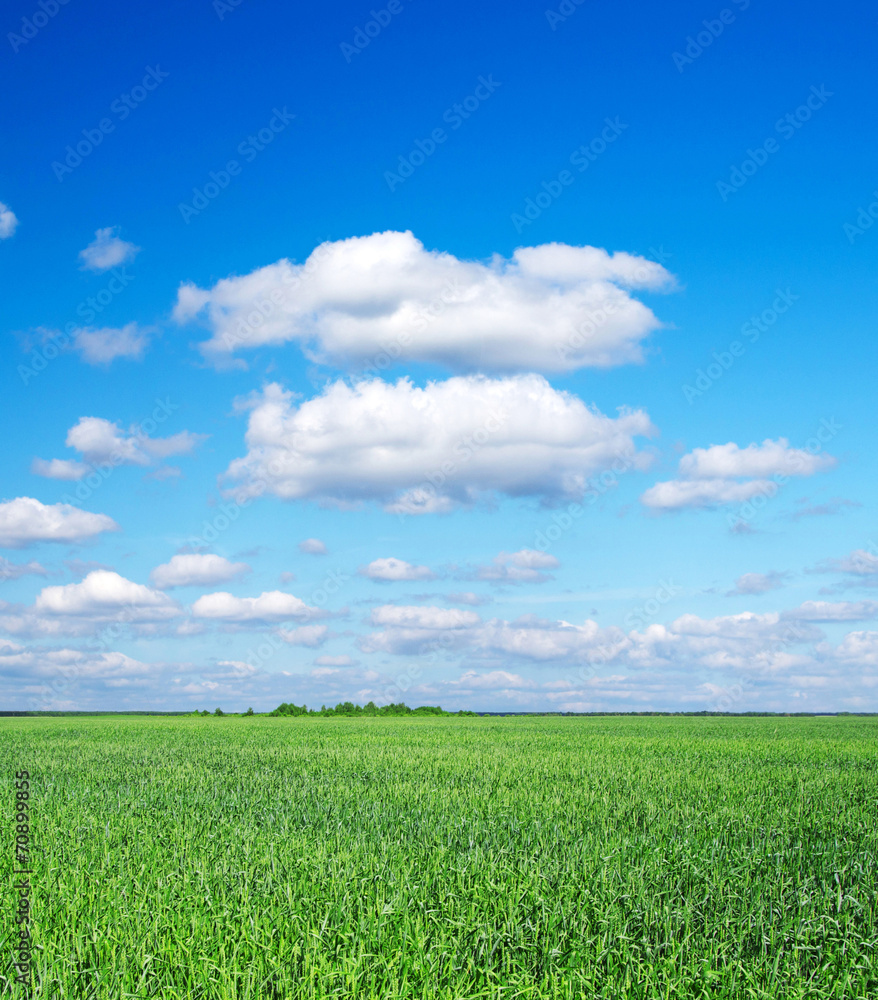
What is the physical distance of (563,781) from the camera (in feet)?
46.3

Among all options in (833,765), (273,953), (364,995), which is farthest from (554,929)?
(833,765)

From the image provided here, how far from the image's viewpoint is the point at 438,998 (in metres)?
4.92

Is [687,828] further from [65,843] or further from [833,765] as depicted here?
[833,765]

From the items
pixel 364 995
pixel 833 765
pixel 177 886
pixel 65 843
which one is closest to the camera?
pixel 364 995

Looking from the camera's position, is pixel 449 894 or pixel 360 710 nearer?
pixel 449 894

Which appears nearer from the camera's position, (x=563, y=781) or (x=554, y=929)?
(x=554, y=929)

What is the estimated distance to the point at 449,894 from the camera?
6.30 m

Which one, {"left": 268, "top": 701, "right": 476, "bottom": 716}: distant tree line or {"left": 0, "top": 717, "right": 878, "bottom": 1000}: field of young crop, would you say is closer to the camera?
{"left": 0, "top": 717, "right": 878, "bottom": 1000}: field of young crop

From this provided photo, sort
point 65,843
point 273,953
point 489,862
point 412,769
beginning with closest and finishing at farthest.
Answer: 1. point 273,953
2. point 489,862
3. point 65,843
4. point 412,769

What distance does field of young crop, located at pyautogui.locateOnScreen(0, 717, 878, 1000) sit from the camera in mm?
5180

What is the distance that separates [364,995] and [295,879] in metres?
2.41

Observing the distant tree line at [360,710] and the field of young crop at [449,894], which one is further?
the distant tree line at [360,710]

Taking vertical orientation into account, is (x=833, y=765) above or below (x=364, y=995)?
below

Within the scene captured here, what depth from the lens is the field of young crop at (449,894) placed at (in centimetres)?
518
